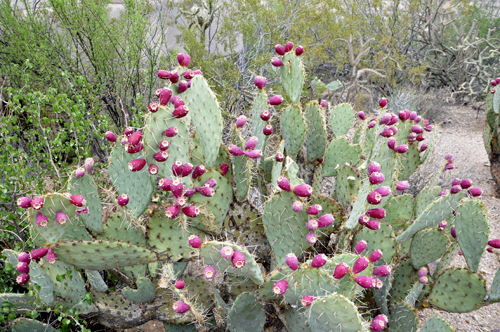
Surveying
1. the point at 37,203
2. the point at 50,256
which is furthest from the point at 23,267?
the point at 37,203

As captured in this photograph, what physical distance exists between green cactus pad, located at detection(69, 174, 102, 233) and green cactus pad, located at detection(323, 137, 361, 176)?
5.24 ft

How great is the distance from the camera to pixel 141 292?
5.24 ft

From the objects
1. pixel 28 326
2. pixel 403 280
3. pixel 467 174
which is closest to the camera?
pixel 28 326

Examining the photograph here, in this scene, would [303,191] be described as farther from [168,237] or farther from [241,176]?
[168,237]

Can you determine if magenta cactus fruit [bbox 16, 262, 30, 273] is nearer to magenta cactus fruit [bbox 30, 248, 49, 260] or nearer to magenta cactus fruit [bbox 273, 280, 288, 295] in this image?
magenta cactus fruit [bbox 30, 248, 49, 260]

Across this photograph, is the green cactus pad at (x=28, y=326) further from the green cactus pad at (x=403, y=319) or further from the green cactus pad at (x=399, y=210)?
the green cactus pad at (x=399, y=210)

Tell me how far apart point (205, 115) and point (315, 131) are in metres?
1.00

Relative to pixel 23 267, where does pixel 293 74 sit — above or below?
above

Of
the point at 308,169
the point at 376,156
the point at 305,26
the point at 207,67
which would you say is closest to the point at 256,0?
the point at 305,26

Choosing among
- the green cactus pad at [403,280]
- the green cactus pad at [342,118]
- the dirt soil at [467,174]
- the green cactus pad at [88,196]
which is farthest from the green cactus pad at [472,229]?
the green cactus pad at [88,196]

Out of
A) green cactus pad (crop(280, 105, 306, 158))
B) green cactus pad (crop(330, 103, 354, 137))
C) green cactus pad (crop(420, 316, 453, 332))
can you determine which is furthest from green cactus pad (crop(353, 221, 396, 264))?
green cactus pad (crop(330, 103, 354, 137))

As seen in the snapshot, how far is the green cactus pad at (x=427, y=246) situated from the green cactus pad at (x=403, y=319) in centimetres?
26

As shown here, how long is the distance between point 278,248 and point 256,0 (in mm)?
5174

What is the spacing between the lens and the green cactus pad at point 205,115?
168 centimetres
